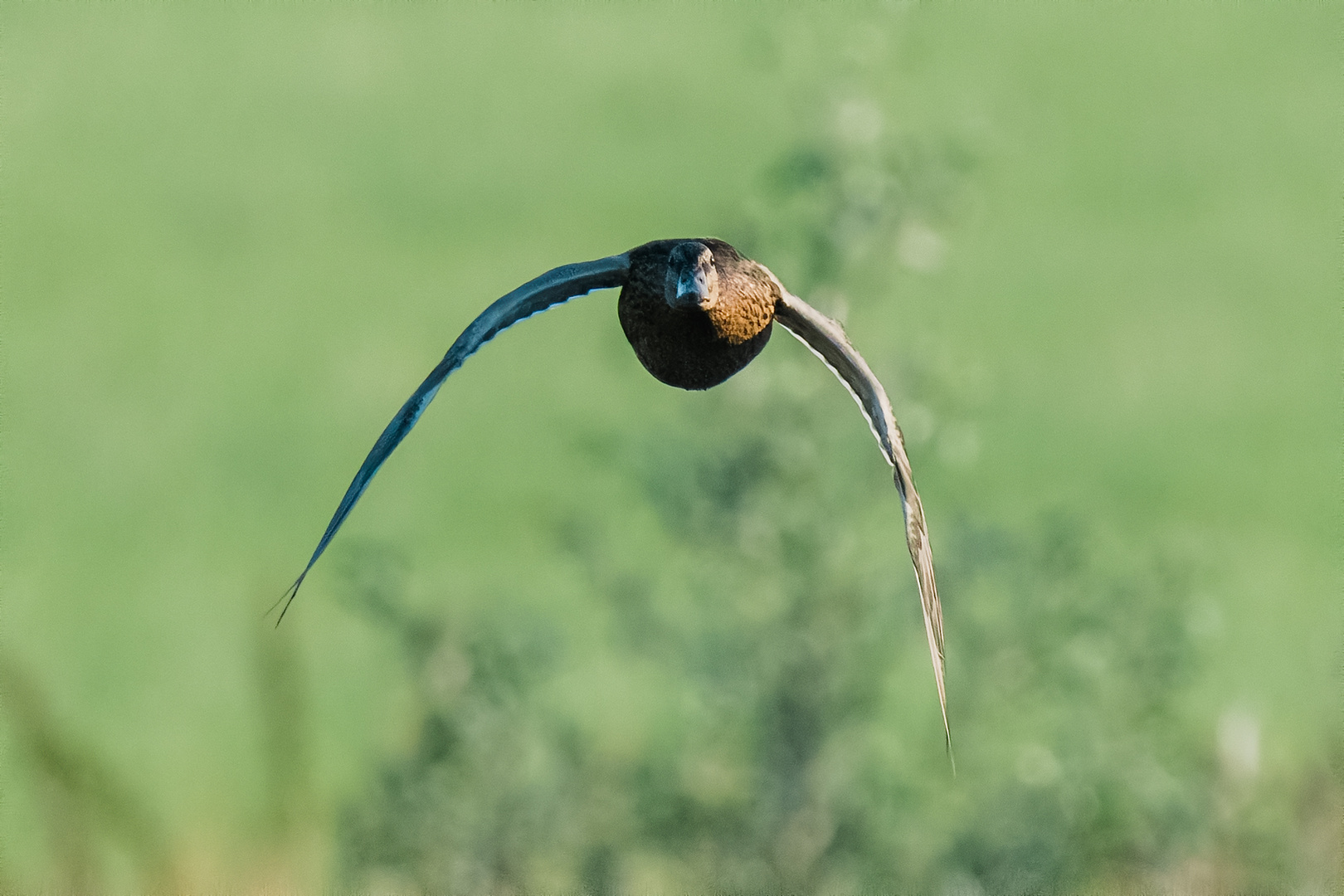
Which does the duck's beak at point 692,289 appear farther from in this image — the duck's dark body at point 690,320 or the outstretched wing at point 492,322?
the outstretched wing at point 492,322

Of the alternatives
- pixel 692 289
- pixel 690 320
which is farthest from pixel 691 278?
pixel 690 320

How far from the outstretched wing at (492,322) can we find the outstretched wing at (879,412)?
0.35 meters

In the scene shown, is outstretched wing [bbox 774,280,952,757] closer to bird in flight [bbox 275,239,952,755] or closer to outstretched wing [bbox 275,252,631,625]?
bird in flight [bbox 275,239,952,755]

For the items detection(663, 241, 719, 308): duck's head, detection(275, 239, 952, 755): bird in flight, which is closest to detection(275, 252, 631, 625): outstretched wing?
detection(275, 239, 952, 755): bird in flight

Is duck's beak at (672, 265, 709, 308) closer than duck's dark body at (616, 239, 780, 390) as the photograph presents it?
Yes

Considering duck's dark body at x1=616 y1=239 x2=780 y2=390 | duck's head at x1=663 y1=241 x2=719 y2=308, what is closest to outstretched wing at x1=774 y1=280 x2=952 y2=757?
duck's dark body at x1=616 y1=239 x2=780 y2=390

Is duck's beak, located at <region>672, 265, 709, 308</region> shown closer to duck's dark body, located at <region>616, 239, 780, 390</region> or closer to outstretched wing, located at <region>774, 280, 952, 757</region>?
duck's dark body, located at <region>616, 239, 780, 390</region>

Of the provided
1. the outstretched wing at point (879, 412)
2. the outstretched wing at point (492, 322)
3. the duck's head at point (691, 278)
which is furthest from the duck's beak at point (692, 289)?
the outstretched wing at point (879, 412)

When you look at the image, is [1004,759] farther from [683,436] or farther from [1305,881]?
[683,436]

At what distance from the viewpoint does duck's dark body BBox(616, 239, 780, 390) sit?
2.93 metres

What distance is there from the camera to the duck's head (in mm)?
2799

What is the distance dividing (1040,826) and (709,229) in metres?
2.64

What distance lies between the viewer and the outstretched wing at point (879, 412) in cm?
293

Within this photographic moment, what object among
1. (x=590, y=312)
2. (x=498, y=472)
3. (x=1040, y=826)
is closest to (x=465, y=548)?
(x=498, y=472)
